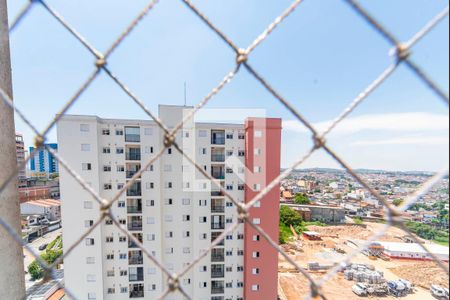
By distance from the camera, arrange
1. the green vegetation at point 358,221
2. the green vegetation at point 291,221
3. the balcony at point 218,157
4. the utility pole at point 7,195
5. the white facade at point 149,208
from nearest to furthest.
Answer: the utility pole at point 7,195 → the white facade at point 149,208 → the balcony at point 218,157 → the green vegetation at point 291,221 → the green vegetation at point 358,221

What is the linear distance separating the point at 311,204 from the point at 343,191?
429 cm

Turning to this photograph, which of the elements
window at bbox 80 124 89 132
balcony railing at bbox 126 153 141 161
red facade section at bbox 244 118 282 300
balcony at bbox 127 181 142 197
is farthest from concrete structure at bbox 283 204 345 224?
window at bbox 80 124 89 132

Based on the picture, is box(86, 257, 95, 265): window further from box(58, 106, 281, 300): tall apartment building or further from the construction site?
the construction site

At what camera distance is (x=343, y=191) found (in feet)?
63.5

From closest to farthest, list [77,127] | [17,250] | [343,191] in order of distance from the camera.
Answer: [17,250]
[77,127]
[343,191]

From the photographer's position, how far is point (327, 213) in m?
16.6

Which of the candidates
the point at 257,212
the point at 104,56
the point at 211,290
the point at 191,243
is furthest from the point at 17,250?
the point at 211,290

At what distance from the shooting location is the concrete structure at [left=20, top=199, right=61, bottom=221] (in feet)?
40.2

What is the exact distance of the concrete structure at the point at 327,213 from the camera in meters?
16.4

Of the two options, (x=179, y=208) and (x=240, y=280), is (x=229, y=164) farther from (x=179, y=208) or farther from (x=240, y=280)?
→ (x=240, y=280)

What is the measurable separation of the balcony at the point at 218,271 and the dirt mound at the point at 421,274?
9.78m

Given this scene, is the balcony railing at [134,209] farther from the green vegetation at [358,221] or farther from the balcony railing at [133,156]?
the green vegetation at [358,221]

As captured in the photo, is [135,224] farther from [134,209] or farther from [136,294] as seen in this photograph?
[136,294]

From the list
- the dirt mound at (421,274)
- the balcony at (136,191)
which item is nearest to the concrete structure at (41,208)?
the balcony at (136,191)
